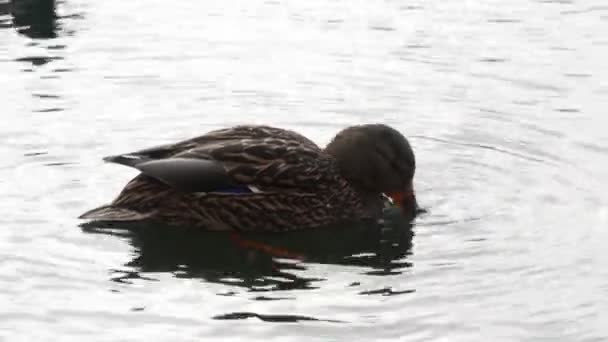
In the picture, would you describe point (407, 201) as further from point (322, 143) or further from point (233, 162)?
point (322, 143)

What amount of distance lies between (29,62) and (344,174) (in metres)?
5.25

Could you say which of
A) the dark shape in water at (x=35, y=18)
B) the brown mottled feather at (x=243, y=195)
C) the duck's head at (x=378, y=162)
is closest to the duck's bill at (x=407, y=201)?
the duck's head at (x=378, y=162)

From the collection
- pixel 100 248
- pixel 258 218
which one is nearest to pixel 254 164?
pixel 258 218

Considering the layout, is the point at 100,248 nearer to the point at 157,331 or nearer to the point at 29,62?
the point at 157,331

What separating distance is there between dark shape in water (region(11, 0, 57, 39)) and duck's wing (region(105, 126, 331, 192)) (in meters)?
6.07

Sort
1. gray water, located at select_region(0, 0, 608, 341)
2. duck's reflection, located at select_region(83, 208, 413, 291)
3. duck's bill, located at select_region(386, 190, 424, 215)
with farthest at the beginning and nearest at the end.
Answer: duck's bill, located at select_region(386, 190, 424, 215), duck's reflection, located at select_region(83, 208, 413, 291), gray water, located at select_region(0, 0, 608, 341)

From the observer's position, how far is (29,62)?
44.7 feet

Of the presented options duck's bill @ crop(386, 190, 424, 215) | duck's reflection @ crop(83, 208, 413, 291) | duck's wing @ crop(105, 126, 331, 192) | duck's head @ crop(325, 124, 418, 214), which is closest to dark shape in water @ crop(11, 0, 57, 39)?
duck's wing @ crop(105, 126, 331, 192)

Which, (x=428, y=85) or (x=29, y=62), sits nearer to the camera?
(x=428, y=85)

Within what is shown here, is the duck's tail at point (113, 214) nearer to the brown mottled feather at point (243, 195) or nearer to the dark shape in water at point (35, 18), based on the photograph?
the brown mottled feather at point (243, 195)

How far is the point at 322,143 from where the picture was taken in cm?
1095

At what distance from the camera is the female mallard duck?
9.07m

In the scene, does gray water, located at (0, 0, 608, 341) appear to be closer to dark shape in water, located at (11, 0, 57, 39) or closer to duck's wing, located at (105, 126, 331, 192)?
dark shape in water, located at (11, 0, 57, 39)

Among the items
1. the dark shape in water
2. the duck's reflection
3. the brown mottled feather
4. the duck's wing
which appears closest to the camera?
the duck's reflection
